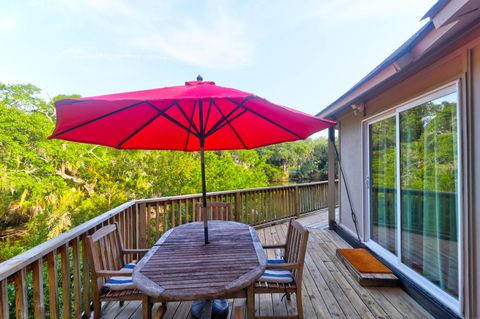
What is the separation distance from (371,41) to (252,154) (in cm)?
791

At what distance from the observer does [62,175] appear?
11.0 metres

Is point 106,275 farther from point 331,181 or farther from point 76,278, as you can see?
point 331,181

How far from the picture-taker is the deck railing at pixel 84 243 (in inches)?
52.3

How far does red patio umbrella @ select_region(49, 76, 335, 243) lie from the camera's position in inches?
55.0

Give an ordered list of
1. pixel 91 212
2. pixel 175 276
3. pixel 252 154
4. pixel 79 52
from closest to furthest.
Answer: pixel 175 276 < pixel 91 212 < pixel 252 154 < pixel 79 52

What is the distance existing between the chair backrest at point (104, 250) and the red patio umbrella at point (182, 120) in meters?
0.82

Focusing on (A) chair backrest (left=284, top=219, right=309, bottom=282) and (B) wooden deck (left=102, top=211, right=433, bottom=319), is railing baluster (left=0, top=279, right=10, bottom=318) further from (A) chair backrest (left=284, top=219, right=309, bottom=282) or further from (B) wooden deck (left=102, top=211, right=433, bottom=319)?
(A) chair backrest (left=284, top=219, right=309, bottom=282)

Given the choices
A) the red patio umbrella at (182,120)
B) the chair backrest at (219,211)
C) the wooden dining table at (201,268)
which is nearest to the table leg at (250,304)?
the wooden dining table at (201,268)

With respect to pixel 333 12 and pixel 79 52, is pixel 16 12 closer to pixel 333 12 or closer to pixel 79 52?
pixel 79 52

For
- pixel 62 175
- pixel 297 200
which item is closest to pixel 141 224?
pixel 297 200

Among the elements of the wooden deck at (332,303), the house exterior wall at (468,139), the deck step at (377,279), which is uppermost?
the house exterior wall at (468,139)

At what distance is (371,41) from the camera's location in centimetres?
1144

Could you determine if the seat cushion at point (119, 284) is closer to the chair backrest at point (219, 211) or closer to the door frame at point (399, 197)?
the chair backrest at point (219, 211)

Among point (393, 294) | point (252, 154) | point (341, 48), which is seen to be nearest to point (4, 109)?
point (252, 154)
